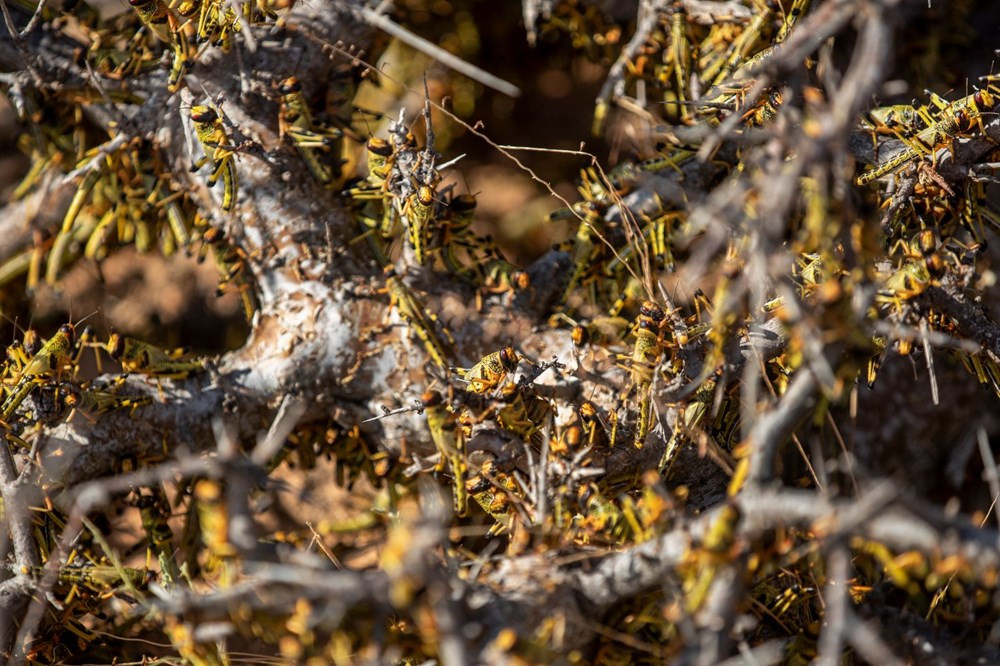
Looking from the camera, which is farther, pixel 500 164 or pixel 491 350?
pixel 500 164

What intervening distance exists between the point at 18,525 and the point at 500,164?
6.96ft

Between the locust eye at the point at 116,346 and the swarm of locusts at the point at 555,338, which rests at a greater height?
the swarm of locusts at the point at 555,338

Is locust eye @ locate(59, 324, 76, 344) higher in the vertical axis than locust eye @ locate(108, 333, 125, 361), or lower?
higher

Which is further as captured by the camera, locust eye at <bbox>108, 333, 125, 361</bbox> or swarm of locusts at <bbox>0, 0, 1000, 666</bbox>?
locust eye at <bbox>108, 333, 125, 361</bbox>

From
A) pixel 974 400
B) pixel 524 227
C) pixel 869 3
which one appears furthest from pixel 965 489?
pixel 869 3

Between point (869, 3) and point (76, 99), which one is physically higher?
point (869, 3)

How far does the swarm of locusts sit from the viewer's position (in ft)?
3.54

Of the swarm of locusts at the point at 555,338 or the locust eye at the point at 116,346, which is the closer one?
the swarm of locusts at the point at 555,338

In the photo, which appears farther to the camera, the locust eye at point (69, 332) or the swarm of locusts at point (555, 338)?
the locust eye at point (69, 332)

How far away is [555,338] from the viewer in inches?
72.4

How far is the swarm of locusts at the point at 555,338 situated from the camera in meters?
1.08

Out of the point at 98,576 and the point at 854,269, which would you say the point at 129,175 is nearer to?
the point at 98,576

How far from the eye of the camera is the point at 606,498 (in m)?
1.62

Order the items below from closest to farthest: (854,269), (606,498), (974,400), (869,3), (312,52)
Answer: (869,3) → (854,269) → (606,498) → (312,52) → (974,400)
